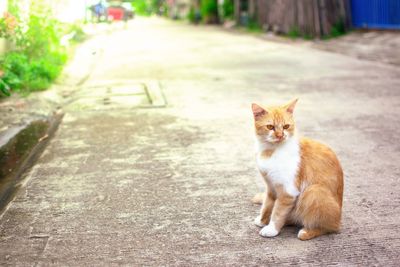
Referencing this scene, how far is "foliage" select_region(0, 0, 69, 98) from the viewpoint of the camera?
25.2ft

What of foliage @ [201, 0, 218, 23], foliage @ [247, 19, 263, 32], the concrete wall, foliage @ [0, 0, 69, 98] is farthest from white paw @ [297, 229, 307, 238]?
foliage @ [201, 0, 218, 23]

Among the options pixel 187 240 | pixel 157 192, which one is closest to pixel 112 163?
pixel 157 192

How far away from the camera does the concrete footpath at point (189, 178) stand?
9.34ft

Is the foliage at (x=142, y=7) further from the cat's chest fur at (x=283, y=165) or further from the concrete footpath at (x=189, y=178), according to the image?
the cat's chest fur at (x=283, y=165)

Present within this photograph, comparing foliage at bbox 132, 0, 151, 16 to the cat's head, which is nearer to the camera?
the cat's head

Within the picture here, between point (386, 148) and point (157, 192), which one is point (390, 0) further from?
point (157, 192)

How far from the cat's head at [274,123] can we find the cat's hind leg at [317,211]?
0.37 m

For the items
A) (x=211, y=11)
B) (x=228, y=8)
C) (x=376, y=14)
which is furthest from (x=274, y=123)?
(x=211, y=11)

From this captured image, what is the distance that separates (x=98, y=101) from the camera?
23.8 ft

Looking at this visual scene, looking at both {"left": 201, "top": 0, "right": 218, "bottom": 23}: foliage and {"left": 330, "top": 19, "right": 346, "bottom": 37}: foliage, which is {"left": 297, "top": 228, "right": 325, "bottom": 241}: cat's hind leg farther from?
{"left": 201, "top": 0, "right": 218, "bottom": 23}: foliage

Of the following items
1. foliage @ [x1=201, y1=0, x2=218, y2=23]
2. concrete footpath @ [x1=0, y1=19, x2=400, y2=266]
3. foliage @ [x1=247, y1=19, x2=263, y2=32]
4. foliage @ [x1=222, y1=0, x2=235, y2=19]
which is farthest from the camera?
foliage @ [x1=201, y1=0, x2=218, y2=23]

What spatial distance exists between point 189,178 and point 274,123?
133 centimetres

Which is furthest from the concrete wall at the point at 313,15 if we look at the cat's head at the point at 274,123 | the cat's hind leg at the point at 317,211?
the cat's hind leg at the point at 317,211

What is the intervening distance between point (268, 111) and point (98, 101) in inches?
185
